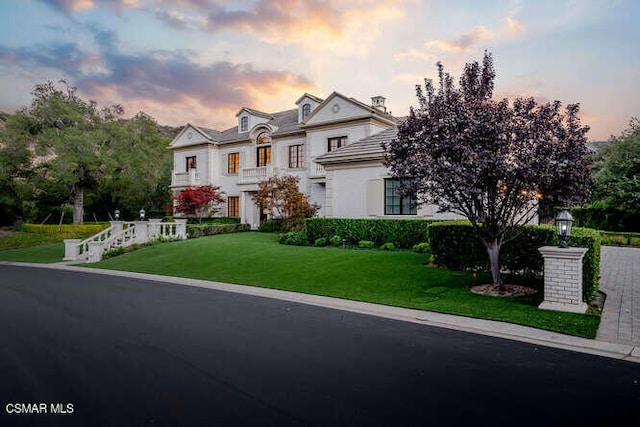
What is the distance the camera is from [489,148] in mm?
8555

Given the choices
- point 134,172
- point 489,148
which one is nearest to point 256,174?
point 134,172

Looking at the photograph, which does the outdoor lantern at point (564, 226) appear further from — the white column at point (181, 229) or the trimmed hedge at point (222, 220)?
the trimmed hedge at point (222, 220)

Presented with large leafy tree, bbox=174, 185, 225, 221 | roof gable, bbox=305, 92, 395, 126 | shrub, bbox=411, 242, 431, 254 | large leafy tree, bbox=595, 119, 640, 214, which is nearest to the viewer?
shrub, bbox=411, 242, 431, 254

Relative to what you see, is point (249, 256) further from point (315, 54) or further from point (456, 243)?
point (315, 54)

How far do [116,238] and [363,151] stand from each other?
13.4 meters

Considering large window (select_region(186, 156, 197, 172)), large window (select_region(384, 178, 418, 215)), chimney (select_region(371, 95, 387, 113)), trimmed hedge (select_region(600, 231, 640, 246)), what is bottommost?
trimmed hedge (select_region(600, 231, 640, 246))

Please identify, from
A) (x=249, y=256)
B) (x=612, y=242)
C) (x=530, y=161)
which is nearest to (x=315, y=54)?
(x=249, y=256)

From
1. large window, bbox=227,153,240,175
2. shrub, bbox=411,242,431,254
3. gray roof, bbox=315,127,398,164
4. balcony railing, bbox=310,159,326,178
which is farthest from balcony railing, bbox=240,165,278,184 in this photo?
shrub, bbox=411,242,431,254

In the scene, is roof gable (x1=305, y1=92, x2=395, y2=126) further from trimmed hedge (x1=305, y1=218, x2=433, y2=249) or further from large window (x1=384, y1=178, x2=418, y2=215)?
trimmed hedge (x1=305, y1=218, x2=433, y2=249)

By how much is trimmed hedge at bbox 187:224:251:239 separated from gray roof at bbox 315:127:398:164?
933cm

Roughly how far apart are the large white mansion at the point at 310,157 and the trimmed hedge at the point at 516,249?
18.9 ft

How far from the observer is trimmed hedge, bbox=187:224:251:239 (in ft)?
80.5

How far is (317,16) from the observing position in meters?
15.8

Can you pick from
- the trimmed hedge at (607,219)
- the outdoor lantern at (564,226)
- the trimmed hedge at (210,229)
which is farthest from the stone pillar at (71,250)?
the trimmed hedge at (607,219)
